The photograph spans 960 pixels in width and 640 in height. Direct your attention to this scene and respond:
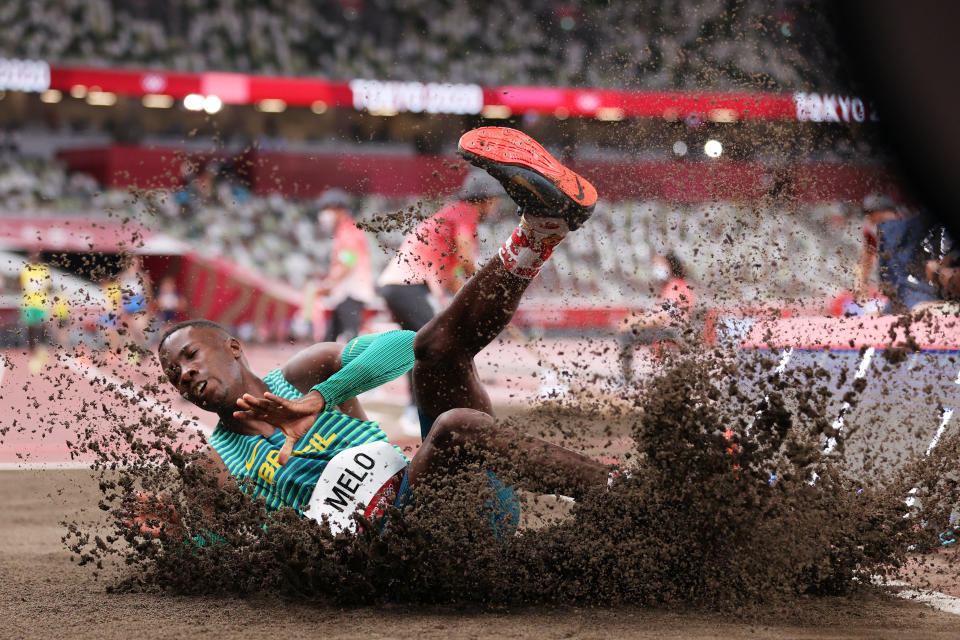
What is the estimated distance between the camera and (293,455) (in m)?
2.94

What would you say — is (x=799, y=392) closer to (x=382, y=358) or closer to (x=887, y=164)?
(x=382, y=358)

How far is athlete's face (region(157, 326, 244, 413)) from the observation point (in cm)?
299

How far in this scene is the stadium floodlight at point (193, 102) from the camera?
19.7 metres

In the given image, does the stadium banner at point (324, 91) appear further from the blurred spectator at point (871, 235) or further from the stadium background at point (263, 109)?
the blurred spectator at point (871, 235)

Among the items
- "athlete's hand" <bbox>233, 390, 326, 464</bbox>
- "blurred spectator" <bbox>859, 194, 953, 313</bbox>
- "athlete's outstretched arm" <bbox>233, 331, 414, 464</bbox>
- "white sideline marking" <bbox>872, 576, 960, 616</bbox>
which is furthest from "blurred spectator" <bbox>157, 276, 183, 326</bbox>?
"white sideline marking" <bbox>872, 576, 960, 616</bbox>

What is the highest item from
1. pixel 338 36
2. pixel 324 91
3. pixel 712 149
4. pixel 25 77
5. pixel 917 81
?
pixel 338 36

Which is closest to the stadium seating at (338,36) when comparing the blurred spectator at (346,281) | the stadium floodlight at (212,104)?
the stadium floodlight at (212,104)

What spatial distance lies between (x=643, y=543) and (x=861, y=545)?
86cm

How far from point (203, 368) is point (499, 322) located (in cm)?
93

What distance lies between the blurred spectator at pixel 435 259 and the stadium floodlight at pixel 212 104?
562 inches

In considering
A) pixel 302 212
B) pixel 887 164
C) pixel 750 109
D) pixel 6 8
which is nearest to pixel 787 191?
pixel 750 109

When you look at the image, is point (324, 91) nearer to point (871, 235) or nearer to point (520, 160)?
point (871, 235)

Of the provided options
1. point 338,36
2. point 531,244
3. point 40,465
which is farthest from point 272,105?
point 531,244

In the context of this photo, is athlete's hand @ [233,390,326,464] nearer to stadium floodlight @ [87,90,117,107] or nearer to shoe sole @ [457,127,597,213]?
shoe sole @ [457,127,597,213]
